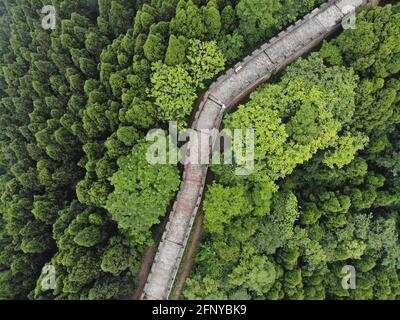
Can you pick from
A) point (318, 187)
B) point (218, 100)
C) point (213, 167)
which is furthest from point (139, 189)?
point (318, 187)

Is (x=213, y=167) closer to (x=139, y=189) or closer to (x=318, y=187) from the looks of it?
(x=139, y=189)

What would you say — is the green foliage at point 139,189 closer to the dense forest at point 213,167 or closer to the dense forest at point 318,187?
the dense forest at point 213,167

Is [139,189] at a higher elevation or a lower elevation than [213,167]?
lower

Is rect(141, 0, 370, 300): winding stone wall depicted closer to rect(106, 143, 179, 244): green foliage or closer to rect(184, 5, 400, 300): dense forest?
rect(184, 5, 400, 300): dense forest

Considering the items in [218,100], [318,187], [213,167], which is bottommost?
[213,167]

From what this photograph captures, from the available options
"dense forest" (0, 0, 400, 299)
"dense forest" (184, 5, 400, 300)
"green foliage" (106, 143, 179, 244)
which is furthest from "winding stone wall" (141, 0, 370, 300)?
"green foliage" (106, 143, 179, 244)

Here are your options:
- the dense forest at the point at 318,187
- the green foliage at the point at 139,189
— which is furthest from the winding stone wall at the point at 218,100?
the green foliage at the point at 139,189

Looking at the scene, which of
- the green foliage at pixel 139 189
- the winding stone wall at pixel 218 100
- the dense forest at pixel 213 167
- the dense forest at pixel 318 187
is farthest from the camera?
the winding stone wall at pixel 218 100

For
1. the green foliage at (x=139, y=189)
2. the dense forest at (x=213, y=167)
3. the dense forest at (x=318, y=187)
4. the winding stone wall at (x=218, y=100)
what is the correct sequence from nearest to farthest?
the green foliage at (x=139, y=189) < the dense forest at (x=318, y=187) < the dense forest at (x=213, y=167) < the winding stone wall at (x=218, y=100)
